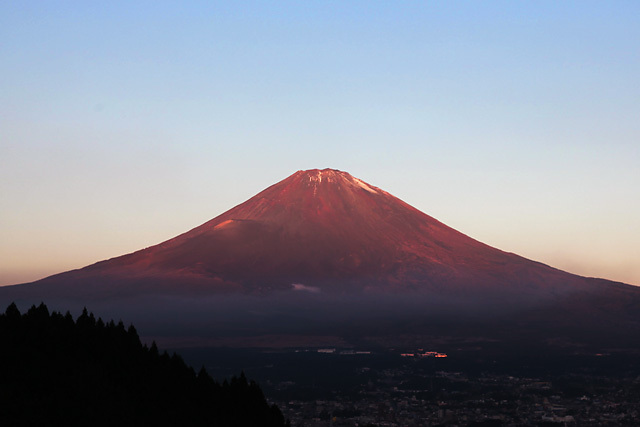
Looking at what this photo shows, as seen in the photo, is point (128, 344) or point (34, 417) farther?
point (128, 344)

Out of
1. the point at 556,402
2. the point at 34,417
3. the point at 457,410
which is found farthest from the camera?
the point at 556,402

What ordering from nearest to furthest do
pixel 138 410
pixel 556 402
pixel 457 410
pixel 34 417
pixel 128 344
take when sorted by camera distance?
pixel 34 417 < pixel 138 410 < pixel 128 344 < pixel 457 410 < pixel 556 402

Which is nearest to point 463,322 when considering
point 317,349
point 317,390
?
point 317,349

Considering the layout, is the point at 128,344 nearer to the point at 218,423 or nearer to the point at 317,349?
the point at 218,423

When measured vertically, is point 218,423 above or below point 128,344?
below

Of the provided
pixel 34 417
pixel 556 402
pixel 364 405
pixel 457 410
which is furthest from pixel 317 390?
pixel 34 417

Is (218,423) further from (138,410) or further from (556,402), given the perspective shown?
(556,402)
